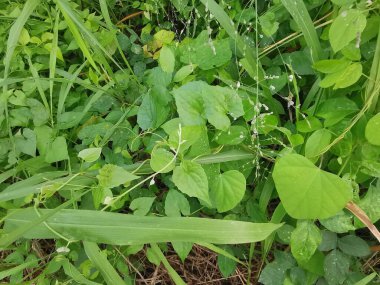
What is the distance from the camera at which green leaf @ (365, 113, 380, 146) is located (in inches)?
33.0

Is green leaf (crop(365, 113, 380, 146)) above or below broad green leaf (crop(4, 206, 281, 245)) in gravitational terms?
above

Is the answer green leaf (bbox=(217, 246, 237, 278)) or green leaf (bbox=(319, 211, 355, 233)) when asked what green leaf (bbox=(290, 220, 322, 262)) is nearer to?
green leaf (bbox=(319, 211, 355, 233))

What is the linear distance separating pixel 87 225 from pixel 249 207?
16.5 inches

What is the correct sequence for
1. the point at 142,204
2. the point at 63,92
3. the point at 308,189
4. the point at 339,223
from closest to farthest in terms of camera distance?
the point at 308,189, the point at 339,223, the point at 142,204, the point at 63,92

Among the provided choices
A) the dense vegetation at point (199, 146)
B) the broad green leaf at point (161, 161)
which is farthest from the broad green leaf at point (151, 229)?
the broad green leaf at point (161, 161)

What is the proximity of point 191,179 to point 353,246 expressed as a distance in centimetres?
45

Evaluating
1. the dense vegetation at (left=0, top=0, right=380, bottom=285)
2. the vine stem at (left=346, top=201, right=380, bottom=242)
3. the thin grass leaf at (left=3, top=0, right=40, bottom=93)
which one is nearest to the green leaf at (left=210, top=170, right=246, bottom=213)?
the dense vegetation at (left=0, top=0, right=380, bottom=285)

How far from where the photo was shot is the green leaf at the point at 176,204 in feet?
3.28

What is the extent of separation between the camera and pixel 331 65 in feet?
3.01

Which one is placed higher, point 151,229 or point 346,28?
point 346,28

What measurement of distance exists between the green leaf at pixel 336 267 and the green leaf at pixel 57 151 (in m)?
0.71

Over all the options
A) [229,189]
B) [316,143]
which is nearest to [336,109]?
[316,143]

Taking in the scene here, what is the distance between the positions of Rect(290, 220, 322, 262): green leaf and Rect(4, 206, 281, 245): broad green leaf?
0.10m

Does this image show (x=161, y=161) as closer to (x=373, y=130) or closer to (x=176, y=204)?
(x=176, y=204)
